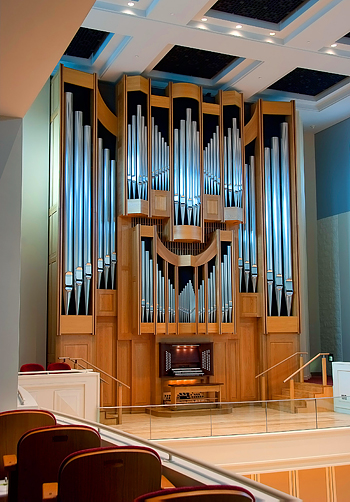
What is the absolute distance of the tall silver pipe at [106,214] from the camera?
1052cm

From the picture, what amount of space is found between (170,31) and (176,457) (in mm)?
7872

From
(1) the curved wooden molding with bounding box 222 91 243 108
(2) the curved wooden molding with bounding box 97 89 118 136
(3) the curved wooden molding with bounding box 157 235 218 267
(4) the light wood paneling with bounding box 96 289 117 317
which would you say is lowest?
(4) the light wood paneling with bounding box 96 289 117 317

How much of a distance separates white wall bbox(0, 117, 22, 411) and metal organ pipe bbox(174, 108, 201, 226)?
20.0ft

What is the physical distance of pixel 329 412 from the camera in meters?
8.88

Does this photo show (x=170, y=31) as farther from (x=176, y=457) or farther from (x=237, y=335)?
(x=176, y=457)

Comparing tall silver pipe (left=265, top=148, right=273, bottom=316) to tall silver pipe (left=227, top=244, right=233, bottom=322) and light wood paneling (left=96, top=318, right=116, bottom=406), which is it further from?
light wood paneling (left=96, top=318, right=116, bottom=406)

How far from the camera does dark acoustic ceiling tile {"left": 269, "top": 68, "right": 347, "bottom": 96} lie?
1161cm

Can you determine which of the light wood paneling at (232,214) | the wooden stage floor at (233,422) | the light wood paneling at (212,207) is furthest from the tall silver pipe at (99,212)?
the wooden stage floor at (233,422)

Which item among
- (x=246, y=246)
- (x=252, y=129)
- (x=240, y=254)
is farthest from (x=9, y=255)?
(x=252, y=129)

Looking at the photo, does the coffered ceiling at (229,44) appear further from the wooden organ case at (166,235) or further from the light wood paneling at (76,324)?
the light wood paneling at (76,324)

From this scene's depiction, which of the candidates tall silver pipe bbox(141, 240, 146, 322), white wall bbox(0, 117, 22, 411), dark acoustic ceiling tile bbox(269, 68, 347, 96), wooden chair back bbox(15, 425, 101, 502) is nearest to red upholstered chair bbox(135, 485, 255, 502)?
wooden chair back bbox(15, 425, 101, 502)

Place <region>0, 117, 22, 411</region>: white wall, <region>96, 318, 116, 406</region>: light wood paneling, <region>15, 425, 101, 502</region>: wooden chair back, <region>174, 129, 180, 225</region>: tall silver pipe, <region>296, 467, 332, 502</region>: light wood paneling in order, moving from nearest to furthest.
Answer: <region>15, 425, 101, 502</region>: wooden chair back
<region>0, 117, 22, 411</region>: white wall
<region>296, 467, 332, 502</region>: light wood paneling
<region>96, 318, 116, 406</region>: light wood paneling
<region>174, 129, 180, 225</region>: tall silver pipe

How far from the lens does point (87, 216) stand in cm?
1034

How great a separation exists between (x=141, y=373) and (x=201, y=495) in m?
8.83
